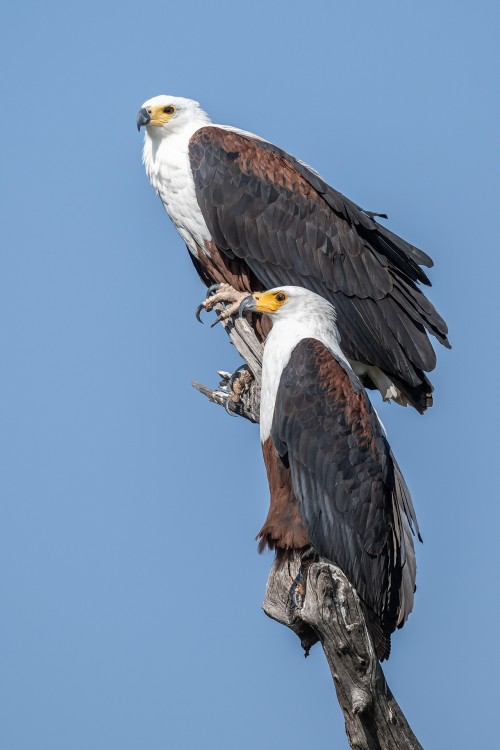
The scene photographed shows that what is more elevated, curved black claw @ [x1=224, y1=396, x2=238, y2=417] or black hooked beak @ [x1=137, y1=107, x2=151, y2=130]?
black hooked beak @ [x1=137, y1=107, x2=151, y2=130]

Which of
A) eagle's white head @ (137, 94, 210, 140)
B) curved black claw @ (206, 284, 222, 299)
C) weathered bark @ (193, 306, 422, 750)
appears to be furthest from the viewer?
eagle's white head @ (137, 94, 210, 140)

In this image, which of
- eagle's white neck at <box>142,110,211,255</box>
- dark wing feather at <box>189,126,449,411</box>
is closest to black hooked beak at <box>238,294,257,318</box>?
dark wing feather at <box>189,126,449,411</box>

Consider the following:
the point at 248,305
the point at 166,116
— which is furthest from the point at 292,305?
the point at 166,116

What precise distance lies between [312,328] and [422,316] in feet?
4.89

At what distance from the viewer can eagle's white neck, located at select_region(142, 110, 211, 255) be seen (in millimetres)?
8484

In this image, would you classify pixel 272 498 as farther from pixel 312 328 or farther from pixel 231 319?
pixel 231 319

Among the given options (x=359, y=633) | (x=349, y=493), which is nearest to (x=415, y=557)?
(x=349, y=493)

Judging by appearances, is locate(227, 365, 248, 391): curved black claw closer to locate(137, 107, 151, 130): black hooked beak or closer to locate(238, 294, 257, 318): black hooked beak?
locate(238, 294, 257, 318): black hooked beak

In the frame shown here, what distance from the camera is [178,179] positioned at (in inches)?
335

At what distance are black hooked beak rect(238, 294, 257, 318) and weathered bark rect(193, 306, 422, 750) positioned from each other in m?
1.61

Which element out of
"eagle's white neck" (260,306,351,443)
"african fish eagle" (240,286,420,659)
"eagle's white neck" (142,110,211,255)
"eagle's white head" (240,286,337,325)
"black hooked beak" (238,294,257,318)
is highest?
"eagle's white neck" (142,110,211,255)

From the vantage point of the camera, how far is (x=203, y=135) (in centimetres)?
858

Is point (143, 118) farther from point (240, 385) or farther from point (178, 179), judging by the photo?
point (240, 385)

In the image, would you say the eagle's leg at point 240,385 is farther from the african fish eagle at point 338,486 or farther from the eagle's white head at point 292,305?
the african fish eagle at point 338,486
